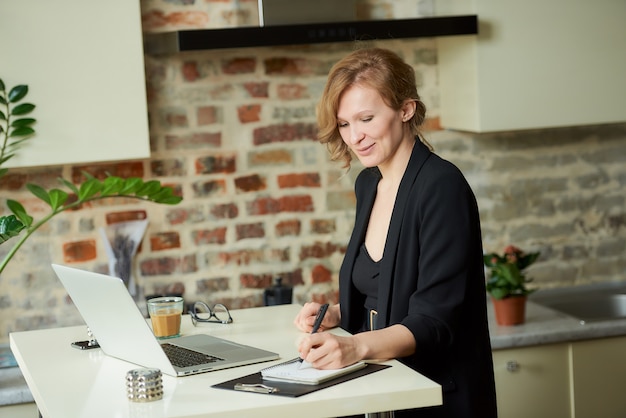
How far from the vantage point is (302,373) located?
2.09m

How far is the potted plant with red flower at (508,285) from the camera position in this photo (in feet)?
12.2

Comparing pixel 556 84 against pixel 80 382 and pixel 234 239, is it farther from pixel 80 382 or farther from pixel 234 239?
pixel 80 382

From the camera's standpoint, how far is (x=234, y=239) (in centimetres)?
392

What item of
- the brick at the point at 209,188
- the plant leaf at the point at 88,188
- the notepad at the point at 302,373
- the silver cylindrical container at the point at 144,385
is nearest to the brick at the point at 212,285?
the brick at the point at 209,188

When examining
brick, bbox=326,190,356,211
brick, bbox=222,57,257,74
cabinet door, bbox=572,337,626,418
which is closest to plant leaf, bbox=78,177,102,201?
brick, bbox=222,57,257,74

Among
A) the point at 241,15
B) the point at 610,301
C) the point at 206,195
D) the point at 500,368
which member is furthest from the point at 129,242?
the point at 610,301

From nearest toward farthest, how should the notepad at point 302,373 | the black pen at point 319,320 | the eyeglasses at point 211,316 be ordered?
the notepad at point 302,373 < the black pen at point 319,320 < the eyeglasses at point 211,316

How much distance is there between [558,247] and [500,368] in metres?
0.85

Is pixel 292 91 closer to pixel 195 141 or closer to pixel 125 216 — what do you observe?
pixel 195 141

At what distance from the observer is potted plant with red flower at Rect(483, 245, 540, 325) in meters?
3.71

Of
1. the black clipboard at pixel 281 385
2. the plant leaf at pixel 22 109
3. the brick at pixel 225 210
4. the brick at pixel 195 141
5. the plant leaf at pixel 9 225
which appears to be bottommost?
the black clipboard at pixel 281 385

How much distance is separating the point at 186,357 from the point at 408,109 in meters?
0.87

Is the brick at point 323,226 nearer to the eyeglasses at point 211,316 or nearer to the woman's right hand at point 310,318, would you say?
the eyeglasses at point 211,316

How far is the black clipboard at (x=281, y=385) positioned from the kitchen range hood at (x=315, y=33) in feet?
5.20
